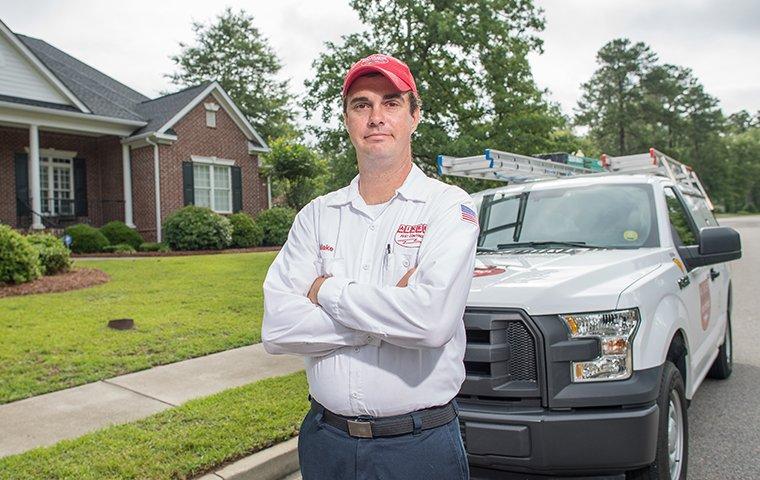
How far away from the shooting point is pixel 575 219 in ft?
13.9

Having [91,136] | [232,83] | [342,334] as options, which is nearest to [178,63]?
[232,83]

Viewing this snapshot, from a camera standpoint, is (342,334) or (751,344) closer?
(342,334)

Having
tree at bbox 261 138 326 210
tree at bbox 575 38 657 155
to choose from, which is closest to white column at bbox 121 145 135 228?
tree at bbox 261 138 326 210

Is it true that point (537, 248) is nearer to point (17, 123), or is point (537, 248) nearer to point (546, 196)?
point (546, 196)

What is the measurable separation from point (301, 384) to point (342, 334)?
3568 mm

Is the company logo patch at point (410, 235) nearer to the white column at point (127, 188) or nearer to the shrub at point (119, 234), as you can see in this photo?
the shrub at point (119, 234)

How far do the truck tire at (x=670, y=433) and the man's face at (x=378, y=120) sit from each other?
191 cm

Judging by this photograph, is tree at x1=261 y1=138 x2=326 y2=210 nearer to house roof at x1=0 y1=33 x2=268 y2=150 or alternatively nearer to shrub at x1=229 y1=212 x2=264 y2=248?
house roof at x1=0 y1=33 x2=268 y2=150

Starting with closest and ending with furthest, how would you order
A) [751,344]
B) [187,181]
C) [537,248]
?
[537,248]
[751,344]
[187,181]

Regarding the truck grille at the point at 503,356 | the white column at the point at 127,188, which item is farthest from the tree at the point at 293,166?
the truck grille at the point at 503,356

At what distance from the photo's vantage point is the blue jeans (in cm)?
173

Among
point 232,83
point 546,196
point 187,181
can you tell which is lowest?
point 546,196

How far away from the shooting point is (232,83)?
143ft

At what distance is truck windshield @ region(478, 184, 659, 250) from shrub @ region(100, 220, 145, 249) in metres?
16.1
